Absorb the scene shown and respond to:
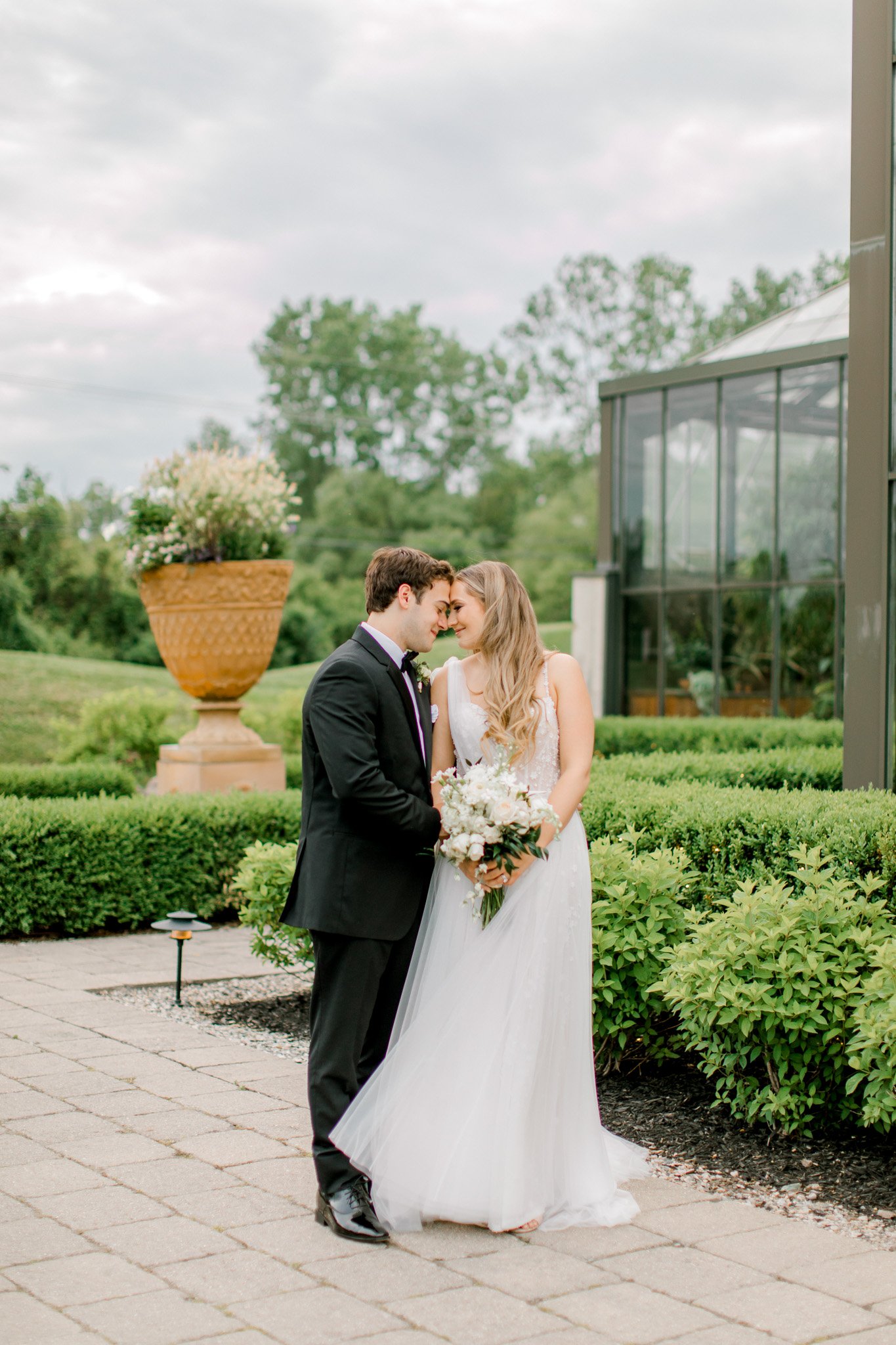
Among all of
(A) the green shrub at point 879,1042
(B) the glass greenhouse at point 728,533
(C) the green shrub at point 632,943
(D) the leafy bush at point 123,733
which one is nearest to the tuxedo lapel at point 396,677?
(C) the green shrub at point 632,943

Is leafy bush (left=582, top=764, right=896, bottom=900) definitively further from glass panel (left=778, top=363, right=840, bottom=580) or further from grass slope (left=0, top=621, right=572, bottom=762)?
grass slope (left=0, top=621, right=572, bottom=762)

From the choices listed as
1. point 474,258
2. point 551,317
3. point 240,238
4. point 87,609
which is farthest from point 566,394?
point 87,609

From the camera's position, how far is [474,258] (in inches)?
1978

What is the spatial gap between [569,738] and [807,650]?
1672cm

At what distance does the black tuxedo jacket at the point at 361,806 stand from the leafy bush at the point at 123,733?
497 inches

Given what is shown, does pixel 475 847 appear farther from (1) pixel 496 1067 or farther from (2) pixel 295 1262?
(2) pixel 295 1262

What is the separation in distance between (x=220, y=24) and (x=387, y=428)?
2326 cm

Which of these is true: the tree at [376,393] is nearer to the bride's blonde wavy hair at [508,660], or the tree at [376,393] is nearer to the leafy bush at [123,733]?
the leafy bush at [123,733]

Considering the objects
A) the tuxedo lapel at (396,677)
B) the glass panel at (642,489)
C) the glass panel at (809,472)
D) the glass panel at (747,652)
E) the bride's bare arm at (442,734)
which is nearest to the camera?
the tuxedo lapel at (396,677)

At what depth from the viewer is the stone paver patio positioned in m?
2.73

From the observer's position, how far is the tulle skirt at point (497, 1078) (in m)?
3.38

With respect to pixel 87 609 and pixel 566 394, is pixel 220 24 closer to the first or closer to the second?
pixel 87 609

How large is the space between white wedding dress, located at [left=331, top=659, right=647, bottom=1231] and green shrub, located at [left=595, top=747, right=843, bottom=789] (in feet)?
12.7

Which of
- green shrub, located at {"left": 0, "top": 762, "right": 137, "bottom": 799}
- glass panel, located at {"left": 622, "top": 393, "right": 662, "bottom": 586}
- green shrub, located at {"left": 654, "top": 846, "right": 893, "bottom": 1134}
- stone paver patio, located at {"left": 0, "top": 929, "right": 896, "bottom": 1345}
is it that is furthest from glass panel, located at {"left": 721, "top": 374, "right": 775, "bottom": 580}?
stone paver patio, located at {"left": 0, "top": 929, "right": 896, "bottom": 1345}
